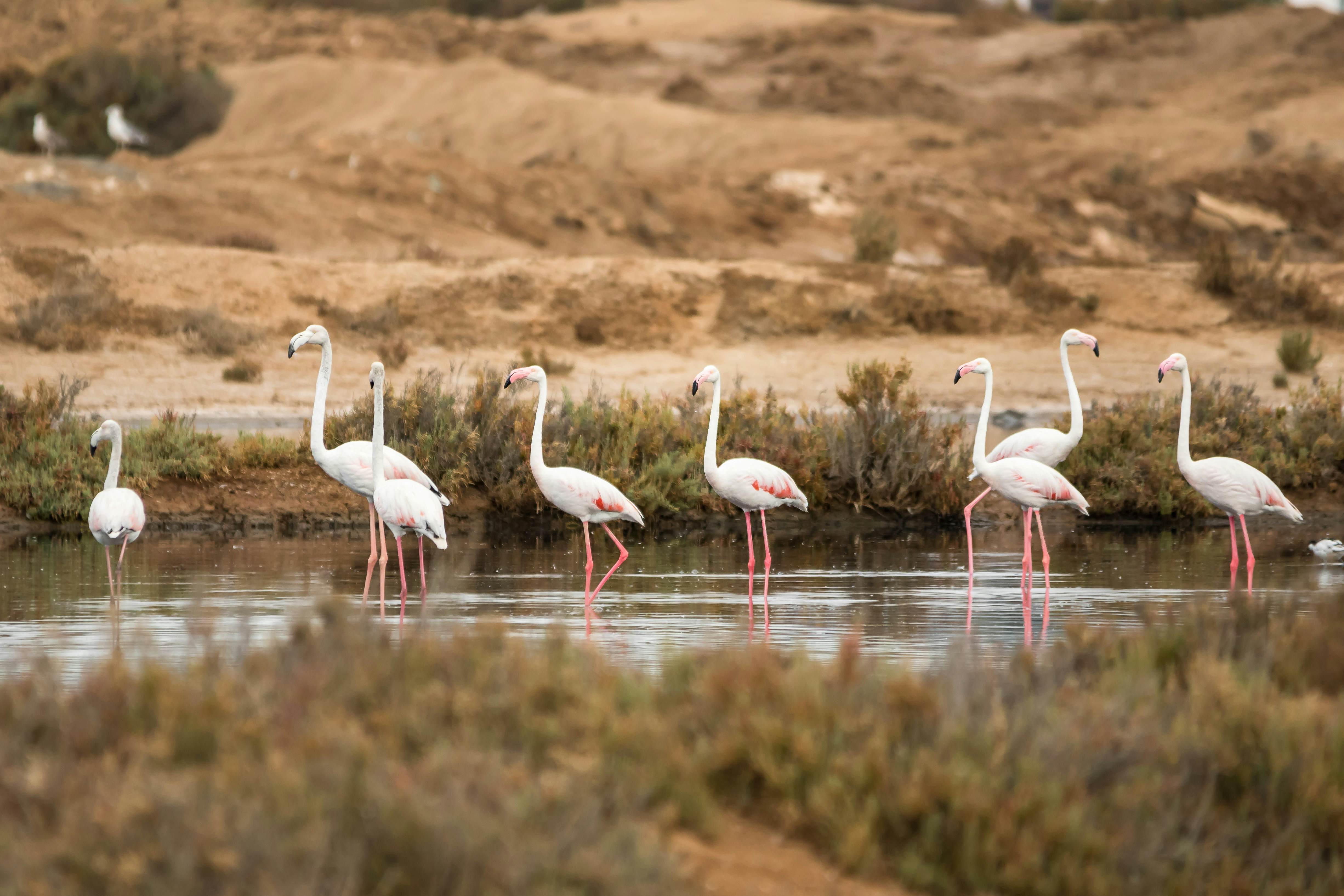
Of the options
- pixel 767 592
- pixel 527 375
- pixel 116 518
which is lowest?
pixel 767 592

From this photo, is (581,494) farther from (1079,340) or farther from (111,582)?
(1079,340)

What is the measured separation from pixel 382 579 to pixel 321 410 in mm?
2669

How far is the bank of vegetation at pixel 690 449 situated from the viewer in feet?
55.1

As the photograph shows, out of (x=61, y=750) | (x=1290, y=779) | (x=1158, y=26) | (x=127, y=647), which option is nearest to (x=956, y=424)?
(x=127, y=647)


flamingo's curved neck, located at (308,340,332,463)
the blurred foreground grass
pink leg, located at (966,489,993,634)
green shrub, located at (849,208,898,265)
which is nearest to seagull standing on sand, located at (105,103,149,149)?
green shrub, located at (849,208,898,265)

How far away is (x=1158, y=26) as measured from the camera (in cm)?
7419

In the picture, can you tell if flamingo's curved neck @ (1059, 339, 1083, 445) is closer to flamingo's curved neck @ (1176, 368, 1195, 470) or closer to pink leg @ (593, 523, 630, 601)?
flamingo's curved neck @ (1176, 368, 1195, 470)

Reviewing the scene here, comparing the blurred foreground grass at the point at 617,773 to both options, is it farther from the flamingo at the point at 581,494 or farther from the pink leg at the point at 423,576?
the flamingo at the point at 581,494

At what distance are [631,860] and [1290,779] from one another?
7.91 feet

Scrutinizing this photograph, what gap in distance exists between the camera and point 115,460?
13016 millimetres

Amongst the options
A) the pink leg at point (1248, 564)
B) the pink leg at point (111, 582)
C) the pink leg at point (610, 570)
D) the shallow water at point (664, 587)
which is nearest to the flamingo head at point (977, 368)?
the shallow water at point (664, 587)

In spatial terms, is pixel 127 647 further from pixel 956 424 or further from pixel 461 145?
pixel 461 145

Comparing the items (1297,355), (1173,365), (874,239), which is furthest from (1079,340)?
(874,239)

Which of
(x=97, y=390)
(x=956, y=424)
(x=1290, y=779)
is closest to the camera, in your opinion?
(x=1290, y=779)
